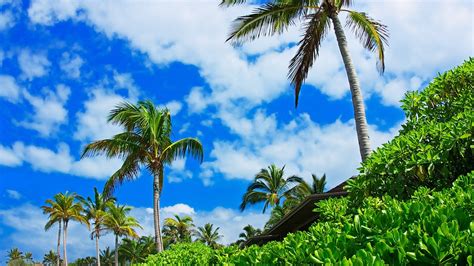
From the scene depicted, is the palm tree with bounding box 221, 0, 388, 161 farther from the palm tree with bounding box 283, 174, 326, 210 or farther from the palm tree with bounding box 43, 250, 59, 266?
the palm tree with bounding box 43, 250, 59, 266

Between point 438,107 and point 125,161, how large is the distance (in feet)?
57.6

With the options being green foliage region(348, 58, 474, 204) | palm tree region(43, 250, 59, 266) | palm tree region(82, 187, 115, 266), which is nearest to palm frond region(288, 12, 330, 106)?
green foliage region(348, 58, 474, 204)

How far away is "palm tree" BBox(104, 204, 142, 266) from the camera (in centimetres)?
5678

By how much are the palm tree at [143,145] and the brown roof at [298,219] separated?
6.23 metres

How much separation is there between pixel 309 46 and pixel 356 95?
2120 mm

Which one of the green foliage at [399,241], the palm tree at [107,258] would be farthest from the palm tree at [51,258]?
the green foliage at [399,241]

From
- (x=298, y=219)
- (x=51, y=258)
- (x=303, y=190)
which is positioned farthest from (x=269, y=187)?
(x=51, y=258)

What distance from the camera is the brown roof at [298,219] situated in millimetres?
12078

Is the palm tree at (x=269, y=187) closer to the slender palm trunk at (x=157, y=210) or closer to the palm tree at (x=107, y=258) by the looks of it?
the slender palm trunk at (x=157, y=210)

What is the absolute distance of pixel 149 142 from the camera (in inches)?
837

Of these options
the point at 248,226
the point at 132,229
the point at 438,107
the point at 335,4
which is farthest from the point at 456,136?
the point at 132,229

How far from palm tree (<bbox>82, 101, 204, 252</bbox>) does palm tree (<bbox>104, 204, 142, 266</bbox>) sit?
121ft

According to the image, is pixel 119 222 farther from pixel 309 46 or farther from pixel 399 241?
pixel 399 241

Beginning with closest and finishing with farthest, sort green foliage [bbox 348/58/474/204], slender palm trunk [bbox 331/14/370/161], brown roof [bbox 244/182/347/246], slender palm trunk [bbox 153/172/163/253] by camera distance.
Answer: green foliage [bbox 348/58/474/204] → slender palm trunk [bbox 331/14/370/161] → brown roof [bbox 244/182/347/246] → slender palm trunk [bbox 153/172/163/253]
